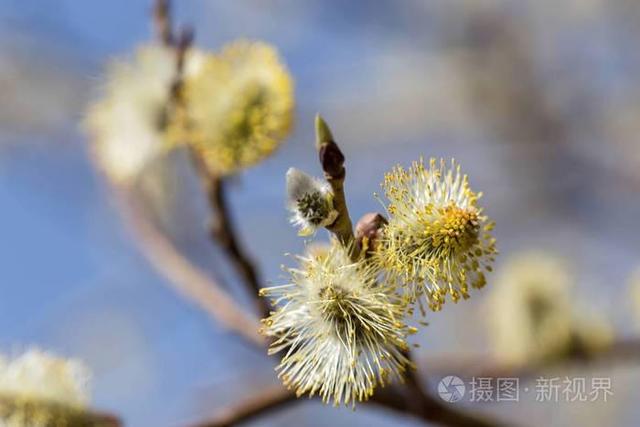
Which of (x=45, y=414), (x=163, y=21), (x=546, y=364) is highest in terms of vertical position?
(x=163, y=21)

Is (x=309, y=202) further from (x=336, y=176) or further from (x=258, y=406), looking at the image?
(x=258, y=406)

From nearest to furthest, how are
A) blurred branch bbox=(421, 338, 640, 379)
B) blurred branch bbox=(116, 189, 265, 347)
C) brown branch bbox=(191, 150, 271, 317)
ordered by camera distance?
brown branch bbox=(191, 150, 271, 317), blurred branch bbox=(116, 189, 265, 347), blurred branch bbox=(421, 338, 640, 379)

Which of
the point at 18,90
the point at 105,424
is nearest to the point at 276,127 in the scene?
the point at 105,424

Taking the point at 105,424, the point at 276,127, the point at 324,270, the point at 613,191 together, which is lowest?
the point at 105,424

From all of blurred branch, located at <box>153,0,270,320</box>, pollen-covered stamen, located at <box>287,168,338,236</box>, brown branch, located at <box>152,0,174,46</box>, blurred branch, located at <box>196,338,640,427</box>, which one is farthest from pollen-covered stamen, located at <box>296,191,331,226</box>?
brown branch, located at <box>152,0,174,46</box>

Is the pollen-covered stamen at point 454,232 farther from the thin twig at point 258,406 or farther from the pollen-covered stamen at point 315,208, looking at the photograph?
the thin twig at point 258,406

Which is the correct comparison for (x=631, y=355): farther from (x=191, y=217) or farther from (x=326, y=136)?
(x=191, y=217)

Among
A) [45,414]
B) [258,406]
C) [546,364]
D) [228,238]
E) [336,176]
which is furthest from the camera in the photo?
[546,364]

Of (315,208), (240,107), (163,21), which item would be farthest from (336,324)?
(163,21)

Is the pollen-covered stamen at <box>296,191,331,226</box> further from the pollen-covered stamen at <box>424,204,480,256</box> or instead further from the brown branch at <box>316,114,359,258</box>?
the pollen-covered stamen at <box>424,204,480,256</box>
